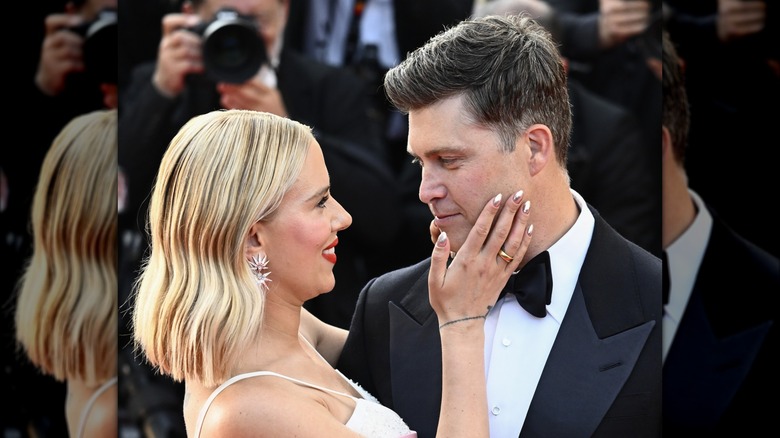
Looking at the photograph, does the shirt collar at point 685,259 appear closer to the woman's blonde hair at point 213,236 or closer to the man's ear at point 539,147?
the man's ear at point 539,147

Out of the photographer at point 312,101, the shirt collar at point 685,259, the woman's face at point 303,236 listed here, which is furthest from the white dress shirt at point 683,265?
the woman's face at point 303,236

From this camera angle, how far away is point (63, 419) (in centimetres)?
404

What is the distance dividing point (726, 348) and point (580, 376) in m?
1.28

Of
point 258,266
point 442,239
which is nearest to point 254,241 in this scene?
point 258,266

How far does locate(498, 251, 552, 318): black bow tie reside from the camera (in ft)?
7.49

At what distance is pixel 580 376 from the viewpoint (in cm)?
225

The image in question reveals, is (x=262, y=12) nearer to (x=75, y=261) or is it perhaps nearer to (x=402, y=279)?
(x=75, y=261)

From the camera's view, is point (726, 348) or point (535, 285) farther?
point (726, 348)

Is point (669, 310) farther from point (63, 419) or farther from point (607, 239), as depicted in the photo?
point (63, 419)

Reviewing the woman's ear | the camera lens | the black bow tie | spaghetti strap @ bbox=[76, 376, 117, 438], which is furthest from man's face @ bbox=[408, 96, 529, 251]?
spaghetti strap @ bbox=[76, 376, 117, 438]

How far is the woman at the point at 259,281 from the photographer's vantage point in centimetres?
219

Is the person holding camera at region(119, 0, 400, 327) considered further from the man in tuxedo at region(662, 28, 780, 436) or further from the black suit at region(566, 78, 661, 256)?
the man in tuxedo at region(662, 28, 780, 436)

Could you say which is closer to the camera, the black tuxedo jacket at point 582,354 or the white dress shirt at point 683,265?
the black tuxedo jacket at point 582,354

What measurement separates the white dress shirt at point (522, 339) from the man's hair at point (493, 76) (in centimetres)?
30
